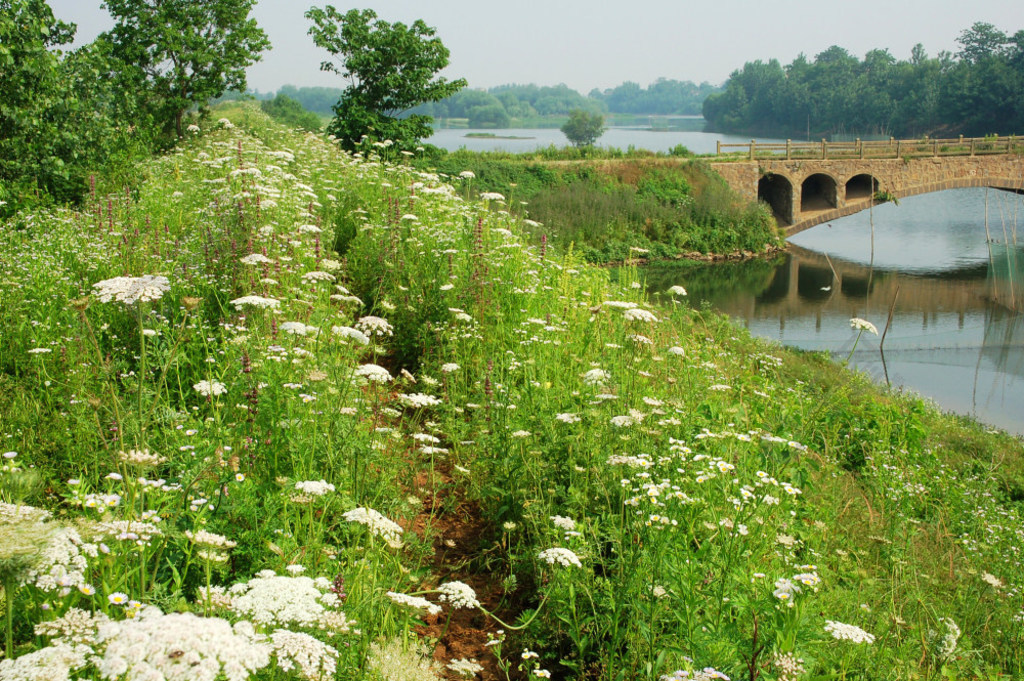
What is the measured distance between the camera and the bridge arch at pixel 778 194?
3700 centimetres

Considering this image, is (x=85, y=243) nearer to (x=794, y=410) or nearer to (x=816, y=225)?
(x=794, y=410)

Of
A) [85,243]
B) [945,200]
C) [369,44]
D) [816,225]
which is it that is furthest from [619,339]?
[945,200]

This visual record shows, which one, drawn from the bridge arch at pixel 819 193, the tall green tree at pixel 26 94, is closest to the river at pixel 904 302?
the bridge arch at pixel 819 193

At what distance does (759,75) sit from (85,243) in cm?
12536

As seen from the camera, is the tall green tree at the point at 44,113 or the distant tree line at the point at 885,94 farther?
the distant tree line at the point at 885,94

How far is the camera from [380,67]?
72.4 feet

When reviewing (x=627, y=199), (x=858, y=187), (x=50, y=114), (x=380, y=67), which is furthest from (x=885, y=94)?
(x=50, y=114)

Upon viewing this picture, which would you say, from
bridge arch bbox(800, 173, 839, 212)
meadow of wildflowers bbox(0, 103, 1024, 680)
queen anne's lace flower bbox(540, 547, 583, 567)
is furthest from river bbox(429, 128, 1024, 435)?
queen anne's lace flower bbox(540, 547, 583, 567)

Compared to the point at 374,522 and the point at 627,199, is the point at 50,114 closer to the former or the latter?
the point at 374,522

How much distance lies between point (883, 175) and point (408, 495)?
4072cm

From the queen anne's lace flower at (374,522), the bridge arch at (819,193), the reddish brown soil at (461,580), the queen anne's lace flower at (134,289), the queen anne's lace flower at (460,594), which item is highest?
the bridge arch at (819,193)

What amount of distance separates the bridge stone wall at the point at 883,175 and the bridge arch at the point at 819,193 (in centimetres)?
9

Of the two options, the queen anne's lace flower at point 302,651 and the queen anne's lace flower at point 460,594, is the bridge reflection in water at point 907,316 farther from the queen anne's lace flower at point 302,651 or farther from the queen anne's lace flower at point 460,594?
the queen anne's lace flower at point 302,651

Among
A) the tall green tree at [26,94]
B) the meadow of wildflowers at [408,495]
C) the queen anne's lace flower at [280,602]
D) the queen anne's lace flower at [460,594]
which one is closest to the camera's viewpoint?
the queen anne's lace flower at [280,602]
